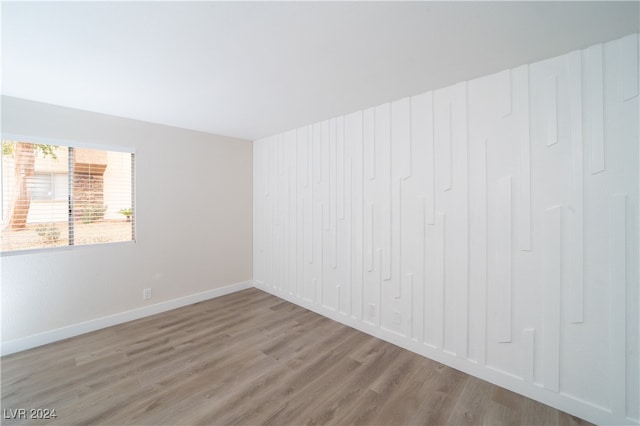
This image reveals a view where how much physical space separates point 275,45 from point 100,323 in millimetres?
3516

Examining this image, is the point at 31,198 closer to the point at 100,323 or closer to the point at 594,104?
the point at 100,323

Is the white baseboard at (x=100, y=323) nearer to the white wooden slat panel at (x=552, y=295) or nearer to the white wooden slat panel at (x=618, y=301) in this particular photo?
the white wooden slat panel at (x=552, y=295)

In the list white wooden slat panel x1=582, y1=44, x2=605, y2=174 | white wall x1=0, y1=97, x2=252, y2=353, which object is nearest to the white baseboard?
white wall x1=0, y1=97, x2=252, y2=353

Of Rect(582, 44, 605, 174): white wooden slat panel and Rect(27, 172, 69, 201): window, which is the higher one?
Rect(582, 44, 605, 174): white wooden slat panel

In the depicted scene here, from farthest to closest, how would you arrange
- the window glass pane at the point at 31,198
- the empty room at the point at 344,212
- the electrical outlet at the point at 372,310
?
the electrical outlet at the point at 372,310 → the window glass pane at the point at 31,198 → the empty room at the point at 344,212

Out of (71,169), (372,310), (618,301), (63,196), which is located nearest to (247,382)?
(372,310)

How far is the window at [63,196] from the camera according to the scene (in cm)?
258

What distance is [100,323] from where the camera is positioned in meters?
3.03

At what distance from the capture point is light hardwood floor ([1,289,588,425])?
1.81m

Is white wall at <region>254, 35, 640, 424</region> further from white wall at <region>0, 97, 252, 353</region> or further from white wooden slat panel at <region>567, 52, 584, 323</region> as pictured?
white wall at <region>0, 97, 252, 353</region>

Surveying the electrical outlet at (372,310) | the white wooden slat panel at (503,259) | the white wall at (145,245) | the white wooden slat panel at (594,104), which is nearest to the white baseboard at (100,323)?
the white wall at (145,245)

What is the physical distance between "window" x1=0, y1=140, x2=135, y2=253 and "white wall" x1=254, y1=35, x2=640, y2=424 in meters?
2.70

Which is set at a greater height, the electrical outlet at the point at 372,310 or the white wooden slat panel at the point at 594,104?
the white wooden slat panel at the point at 594,104

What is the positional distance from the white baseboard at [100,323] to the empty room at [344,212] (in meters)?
0.02
